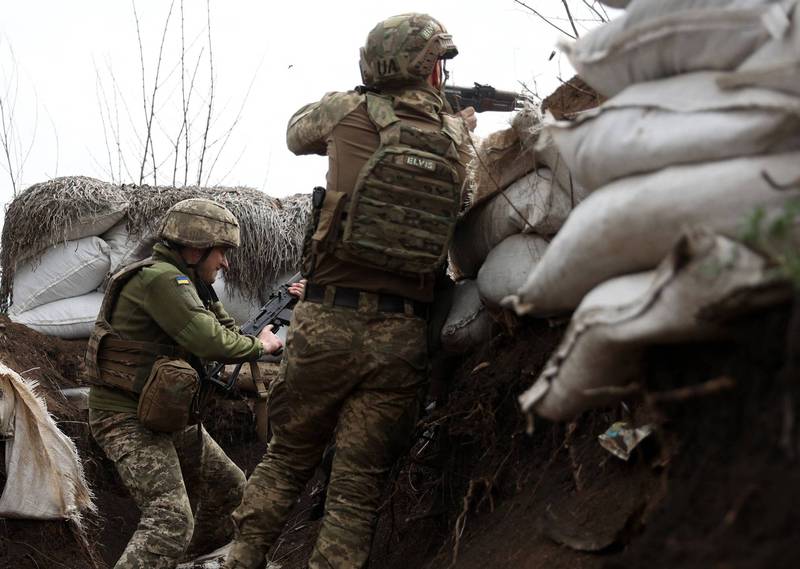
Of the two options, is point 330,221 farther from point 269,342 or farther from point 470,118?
point 269,342

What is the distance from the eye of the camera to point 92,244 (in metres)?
7.64

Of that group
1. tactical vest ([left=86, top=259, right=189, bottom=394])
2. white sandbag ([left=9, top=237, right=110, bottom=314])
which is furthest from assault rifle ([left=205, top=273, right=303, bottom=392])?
white sandbag ([left=9, top=237, right=110, bottom=314])

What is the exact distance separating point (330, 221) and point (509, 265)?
71 centimetres

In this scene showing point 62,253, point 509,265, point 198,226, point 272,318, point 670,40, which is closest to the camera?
point 670,40

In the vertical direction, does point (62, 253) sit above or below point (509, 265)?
below

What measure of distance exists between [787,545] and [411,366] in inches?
103

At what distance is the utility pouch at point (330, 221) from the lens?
411 centimetres

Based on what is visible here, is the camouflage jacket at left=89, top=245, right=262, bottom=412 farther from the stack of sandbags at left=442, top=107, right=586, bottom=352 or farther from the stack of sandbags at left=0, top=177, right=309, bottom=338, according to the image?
the stack of sandbags at left=0, top=177, right=309, bottom=338

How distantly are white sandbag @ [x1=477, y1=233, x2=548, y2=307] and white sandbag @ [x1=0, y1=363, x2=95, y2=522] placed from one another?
2.64m

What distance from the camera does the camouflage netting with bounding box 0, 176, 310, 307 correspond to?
748 cm

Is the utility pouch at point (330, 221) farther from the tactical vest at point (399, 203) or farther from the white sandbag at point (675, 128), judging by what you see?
the white sandbag at point (675, 128)

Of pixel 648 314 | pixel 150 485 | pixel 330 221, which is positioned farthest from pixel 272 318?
pixel 648 314

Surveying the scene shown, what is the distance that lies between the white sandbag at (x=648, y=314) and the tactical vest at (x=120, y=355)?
2962 mm

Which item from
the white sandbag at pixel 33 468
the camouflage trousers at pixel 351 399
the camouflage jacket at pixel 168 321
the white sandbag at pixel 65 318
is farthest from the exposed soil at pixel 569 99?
the white sandbag at pixel 65 318
